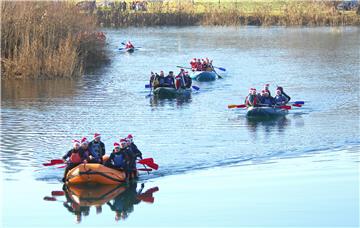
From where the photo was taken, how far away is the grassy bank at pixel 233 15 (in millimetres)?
74688

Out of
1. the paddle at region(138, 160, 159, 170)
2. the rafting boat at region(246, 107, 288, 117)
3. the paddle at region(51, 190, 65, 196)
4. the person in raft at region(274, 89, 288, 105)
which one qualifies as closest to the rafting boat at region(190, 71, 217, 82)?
the person in raft at region(274, 89, 288, 105)

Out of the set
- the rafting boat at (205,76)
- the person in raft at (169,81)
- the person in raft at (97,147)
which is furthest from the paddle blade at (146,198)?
the rafting boat at (205,76)

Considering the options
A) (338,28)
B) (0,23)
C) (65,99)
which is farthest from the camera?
(338,28)

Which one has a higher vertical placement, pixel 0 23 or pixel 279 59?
pixel 0 23

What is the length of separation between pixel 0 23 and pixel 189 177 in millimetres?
19504

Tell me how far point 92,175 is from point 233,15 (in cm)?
5513

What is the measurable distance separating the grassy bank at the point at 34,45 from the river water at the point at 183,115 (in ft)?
2.45

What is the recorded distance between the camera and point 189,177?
23.8 m

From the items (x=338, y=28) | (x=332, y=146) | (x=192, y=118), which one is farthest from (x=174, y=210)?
(x=338, y=28)

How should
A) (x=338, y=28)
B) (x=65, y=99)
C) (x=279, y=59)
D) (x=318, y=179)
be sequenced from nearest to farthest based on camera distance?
(x=318, y=179) < (x=65, y=99) < (x=279, y=59) < (x=338, y=28)

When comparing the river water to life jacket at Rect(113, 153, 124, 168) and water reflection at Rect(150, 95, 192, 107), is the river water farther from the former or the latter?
life jacket at Rect(113, 153, 124, 168)

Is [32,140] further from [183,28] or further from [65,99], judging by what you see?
[183,28]

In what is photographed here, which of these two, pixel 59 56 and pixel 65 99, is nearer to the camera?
pixel 65 99

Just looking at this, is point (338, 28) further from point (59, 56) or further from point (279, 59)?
point (59, 56)
